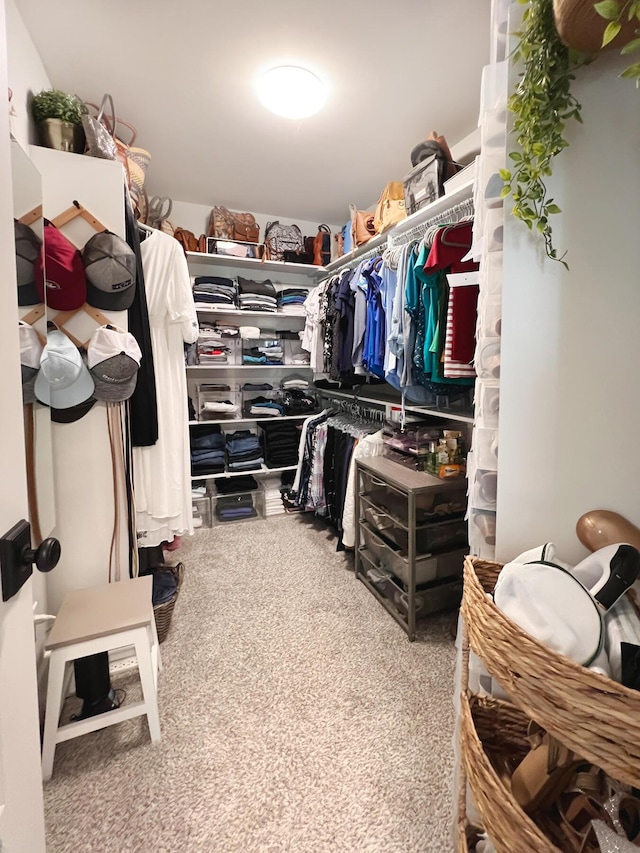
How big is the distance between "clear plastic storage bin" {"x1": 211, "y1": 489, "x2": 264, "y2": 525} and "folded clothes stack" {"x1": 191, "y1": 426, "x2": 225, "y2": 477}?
0.84 feet

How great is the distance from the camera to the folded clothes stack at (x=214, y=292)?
10.4 feet

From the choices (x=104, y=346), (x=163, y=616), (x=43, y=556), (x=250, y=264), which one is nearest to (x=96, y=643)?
(x=163, y=616)

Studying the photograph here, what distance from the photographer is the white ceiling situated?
149 cm

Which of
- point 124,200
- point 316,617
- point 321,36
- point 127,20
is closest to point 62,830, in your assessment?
point 316,617

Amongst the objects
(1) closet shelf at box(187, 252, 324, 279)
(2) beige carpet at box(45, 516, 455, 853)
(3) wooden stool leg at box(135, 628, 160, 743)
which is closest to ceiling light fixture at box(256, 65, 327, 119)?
(1) closet shelf at box(187, 252, 324, 279)

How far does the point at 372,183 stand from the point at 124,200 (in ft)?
6.46

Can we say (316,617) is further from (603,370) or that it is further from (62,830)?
(603,370)

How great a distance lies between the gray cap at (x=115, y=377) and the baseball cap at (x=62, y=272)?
10.1 inches

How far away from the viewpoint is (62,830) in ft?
3.64

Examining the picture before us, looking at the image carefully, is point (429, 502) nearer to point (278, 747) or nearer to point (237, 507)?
point (278, 747)

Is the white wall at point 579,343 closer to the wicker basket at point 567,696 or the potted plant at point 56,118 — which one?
the wicker basket at point 567,696

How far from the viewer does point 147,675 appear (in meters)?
1.34

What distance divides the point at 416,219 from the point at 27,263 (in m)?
Answer: 1.88

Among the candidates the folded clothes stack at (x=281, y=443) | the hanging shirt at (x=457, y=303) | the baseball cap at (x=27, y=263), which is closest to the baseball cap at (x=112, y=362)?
the baseball cap at (x=27, y=263)
